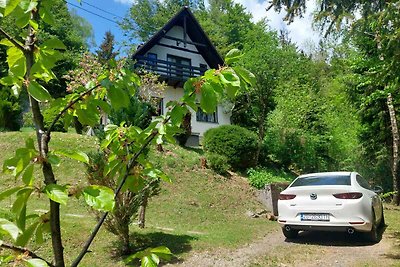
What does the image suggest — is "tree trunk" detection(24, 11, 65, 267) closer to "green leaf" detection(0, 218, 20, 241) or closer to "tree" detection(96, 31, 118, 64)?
"green leaf" detection(0, 218, 20, 241)

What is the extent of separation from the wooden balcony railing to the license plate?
55.4 feet

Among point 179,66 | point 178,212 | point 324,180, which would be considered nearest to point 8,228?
point 324,180

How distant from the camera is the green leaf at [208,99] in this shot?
1.28 meters

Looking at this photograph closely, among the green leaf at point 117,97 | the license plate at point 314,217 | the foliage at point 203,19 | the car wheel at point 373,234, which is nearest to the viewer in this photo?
the green leaf at point 117,97

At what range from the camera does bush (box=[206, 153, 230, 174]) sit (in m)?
17.0

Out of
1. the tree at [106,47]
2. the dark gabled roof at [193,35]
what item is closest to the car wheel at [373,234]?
the dark gabled roof at [193,35]

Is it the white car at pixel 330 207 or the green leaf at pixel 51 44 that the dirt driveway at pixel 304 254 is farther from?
the green leaf at pixel 51 44

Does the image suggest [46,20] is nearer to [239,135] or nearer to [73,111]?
[73,111]

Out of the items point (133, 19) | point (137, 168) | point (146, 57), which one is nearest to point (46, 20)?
point (137, 168)

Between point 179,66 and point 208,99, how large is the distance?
25084 millimetres

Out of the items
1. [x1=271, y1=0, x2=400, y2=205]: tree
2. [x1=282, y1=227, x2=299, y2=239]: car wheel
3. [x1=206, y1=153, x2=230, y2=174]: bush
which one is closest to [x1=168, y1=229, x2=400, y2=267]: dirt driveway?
[x1=282, y1=227, x2=299, y2=239]: car wheel

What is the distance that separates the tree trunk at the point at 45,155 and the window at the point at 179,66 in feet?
79.4

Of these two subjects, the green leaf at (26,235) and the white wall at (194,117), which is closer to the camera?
the green leaf at (26,235)

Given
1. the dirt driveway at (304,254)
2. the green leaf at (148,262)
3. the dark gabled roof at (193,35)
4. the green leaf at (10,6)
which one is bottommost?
the dirt driveway at (304,254)
